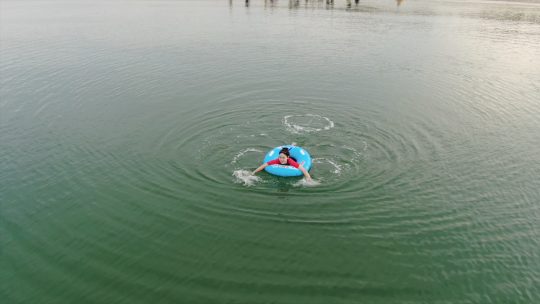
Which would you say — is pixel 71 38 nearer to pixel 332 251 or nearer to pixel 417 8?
pixel 332 251

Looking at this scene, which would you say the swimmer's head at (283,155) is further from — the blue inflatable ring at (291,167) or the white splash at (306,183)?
the white splash at (306,183)

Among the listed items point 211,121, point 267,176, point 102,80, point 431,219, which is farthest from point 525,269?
point 102,80

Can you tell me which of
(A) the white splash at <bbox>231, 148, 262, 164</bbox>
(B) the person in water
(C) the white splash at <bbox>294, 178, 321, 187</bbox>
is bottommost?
(C) the white splash at <bbox>294, 178, 321, 187</bbox>

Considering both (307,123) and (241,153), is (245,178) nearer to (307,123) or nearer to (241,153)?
(241,153)

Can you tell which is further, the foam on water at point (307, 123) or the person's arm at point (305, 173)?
the foam on water at point (307, 123)

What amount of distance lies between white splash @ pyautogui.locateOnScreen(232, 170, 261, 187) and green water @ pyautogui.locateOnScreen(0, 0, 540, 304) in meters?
0.14

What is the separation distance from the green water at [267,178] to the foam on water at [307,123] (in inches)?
5.6

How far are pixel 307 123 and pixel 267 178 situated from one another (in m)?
6.29

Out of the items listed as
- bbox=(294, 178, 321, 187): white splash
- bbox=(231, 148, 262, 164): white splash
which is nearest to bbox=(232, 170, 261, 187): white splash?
bbox=(231, 148, 262, 164): white splash

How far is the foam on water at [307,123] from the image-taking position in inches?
858

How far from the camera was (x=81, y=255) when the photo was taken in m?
13.6

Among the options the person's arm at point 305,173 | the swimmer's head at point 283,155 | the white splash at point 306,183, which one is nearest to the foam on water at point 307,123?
the swimmer's head at point 283,155

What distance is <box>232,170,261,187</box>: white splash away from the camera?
17.2 m

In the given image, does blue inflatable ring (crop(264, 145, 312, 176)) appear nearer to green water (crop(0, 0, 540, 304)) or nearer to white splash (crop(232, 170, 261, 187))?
green water (crop(0, 0, 540, 304))
